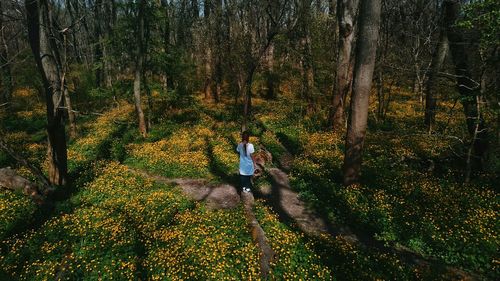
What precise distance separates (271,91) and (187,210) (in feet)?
75.5

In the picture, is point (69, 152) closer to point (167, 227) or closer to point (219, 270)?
point (167, 227)

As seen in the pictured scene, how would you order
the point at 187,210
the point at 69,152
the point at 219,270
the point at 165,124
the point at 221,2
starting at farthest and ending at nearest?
the point at 221,2 → the point at 165,124 → the point at 69,152 → the point at 187,210 → the point at 219,270

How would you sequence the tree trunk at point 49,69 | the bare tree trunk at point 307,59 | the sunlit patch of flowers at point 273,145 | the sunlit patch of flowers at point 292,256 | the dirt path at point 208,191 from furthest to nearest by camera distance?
the bare tree trunk at point 307,59 → the sunlit patch of flowers at point 273,145 → the dirt path at point 208,191 → the tree trunk at point 49,69 → the sunlit patch of flowers at point 292,256

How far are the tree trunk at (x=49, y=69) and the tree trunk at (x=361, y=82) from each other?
9.32 meters

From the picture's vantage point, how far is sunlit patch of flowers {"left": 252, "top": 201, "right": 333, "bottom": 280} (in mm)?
7085

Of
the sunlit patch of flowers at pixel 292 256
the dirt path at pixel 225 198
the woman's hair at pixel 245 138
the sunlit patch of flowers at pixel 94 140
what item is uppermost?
the woman's hair at pixel 245 138

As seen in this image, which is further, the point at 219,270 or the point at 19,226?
the point at 19,226

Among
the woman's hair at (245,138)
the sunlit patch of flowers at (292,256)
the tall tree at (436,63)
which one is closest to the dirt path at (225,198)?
the sunlit patch of flowers at (292,256)

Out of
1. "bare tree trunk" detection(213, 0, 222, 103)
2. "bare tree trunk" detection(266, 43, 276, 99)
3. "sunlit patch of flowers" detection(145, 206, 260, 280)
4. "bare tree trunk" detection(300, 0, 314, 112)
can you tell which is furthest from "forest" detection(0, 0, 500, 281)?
"bare tree trunk" detection(266, 43, 276, 99)

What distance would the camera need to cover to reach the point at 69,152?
1659 centimetres

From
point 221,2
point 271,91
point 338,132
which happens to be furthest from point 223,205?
point 221,2

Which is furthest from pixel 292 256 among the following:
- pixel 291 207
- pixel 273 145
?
pixel 273 145

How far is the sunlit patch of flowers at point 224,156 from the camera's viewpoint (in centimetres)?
1446

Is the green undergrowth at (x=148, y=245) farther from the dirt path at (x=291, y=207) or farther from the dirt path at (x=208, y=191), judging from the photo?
the dirt path at (x=291, y=207)
